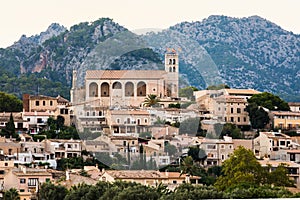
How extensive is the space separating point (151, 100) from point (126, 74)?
19.9 ft

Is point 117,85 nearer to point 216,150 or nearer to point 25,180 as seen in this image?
point 25,180

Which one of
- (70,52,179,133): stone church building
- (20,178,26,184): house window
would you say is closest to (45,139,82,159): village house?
(70,52,179,133): stone church building

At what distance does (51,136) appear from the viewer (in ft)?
119

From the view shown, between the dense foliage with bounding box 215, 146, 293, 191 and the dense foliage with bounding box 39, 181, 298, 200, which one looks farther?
the dense foliage with bounding box 215, 146, 293, 191

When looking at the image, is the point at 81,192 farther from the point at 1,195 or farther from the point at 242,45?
the point at 242,45

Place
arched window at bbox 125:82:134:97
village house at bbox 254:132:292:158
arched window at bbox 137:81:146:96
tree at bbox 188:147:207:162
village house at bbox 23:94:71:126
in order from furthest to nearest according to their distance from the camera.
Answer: village house at bbox 23:94:71:126
village house at bbox 254:132:292:158
tree at bbox 188:147:207:162
arched window at bbox 125:82:134:97
arched window at bbox 137:81:146:96

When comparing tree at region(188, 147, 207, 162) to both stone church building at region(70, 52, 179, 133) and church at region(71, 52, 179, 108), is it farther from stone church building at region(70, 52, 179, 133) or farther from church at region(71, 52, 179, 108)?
church at region(71, 52, 179, 108)

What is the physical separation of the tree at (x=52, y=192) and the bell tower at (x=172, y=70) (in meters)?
3.11

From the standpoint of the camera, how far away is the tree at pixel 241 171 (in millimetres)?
28297

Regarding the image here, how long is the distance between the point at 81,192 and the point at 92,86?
3.83 meters

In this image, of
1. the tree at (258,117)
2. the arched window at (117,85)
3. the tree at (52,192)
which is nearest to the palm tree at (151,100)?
the arched window at (117,85)

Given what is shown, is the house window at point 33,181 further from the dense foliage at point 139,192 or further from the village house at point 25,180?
the dense foliage at point 139,192

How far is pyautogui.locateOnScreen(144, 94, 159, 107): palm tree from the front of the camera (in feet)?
97.9

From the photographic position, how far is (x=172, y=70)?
2445 cm
